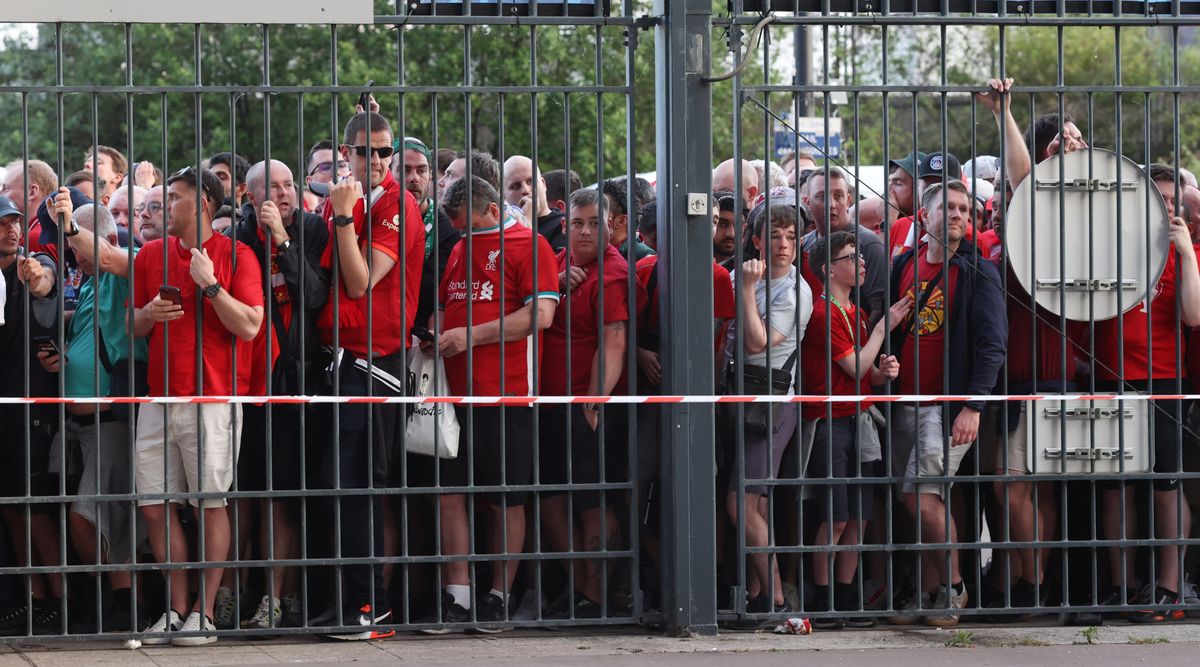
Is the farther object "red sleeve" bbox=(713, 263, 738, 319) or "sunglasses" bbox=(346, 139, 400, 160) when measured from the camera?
"red sleeve" bbox=(713, 263, 738, 319)

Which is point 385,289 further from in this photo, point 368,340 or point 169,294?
point 169,294

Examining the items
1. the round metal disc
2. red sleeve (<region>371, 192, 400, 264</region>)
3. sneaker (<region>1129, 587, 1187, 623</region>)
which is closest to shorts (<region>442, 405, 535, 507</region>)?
red sleeve (<region>371, 192, 400, 264</region>)

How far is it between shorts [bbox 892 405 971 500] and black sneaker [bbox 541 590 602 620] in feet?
4.55

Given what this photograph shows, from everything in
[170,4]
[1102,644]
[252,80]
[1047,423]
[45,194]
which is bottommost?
[1102,644]

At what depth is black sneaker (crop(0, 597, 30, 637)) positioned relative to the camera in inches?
258

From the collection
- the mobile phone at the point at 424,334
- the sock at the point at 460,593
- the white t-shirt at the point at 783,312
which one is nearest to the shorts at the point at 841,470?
the white t-shirt at the point at 783,312

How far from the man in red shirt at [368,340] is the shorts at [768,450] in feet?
4.70

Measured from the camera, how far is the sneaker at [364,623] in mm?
6451

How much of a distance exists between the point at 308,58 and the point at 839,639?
898 inches

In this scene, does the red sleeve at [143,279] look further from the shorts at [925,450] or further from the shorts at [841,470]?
the shorts at [925,450]

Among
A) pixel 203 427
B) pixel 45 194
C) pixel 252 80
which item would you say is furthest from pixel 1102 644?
pixel 252 80

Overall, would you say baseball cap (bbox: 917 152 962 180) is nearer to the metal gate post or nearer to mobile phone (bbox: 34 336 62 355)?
the metal gate post

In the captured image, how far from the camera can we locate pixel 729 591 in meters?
6.76

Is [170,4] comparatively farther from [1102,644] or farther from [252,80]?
[252,80]
